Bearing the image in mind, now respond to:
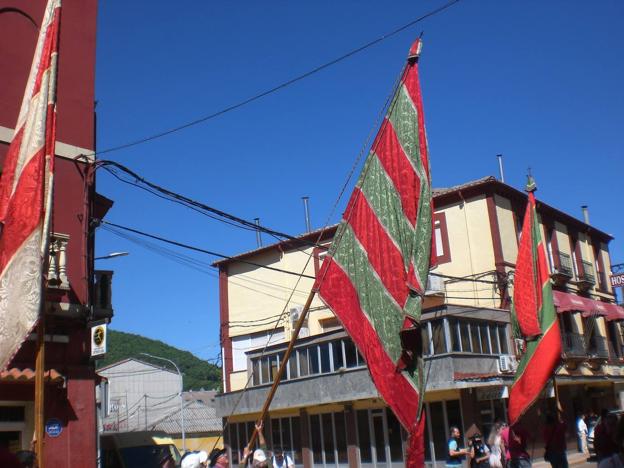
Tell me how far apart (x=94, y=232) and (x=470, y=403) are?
609 inches

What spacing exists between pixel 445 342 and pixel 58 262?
15417mm

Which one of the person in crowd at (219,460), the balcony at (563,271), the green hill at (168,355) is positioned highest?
the green hill at (168,355)

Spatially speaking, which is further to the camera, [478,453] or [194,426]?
[194,426]

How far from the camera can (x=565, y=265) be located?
1324 inches

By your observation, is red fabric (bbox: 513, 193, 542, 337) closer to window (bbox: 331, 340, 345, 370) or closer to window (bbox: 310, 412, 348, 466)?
window (bbox: 331, 340, 345, 370)

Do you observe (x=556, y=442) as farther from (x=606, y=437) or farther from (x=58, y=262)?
(x=58, y=262)

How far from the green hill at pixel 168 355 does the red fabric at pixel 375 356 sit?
324ft

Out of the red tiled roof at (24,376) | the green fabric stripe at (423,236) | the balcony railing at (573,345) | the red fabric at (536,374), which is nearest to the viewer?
the green fabric stripe at (423,236)

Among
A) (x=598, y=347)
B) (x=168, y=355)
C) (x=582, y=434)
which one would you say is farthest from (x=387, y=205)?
(x=168, y=355)

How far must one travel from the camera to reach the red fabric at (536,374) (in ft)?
36.8

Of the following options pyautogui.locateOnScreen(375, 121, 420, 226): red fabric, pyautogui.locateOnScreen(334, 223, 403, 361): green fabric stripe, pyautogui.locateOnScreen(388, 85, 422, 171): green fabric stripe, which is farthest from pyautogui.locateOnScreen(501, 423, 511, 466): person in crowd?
pyautogui.locateOnScreen(388, 85, 422, 171): green fabric stripe

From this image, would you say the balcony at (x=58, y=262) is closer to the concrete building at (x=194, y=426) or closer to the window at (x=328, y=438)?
the window at (x=328, y=438)

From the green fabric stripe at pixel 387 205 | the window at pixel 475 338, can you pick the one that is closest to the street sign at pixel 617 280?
the window at pixel 475 338

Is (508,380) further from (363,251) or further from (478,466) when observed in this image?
(363,251)
